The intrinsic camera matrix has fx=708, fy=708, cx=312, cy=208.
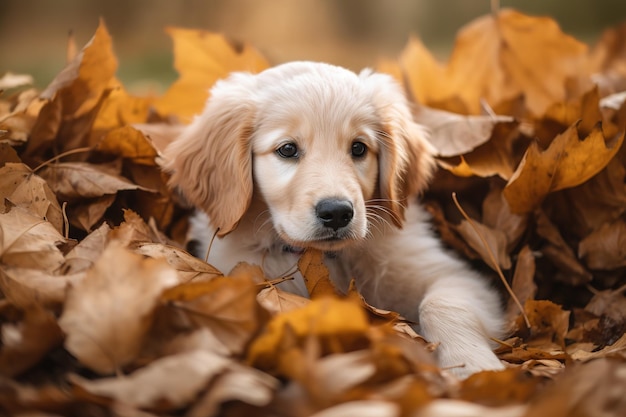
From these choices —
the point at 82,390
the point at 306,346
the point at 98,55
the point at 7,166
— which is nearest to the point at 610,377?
the point at 306,346

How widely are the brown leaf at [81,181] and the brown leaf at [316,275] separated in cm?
64

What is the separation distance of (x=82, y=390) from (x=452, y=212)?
5.69 ft

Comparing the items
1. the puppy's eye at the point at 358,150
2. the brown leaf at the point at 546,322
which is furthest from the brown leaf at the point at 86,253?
the brown leaf at the point at 546,322

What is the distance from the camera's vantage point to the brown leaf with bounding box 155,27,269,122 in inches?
118

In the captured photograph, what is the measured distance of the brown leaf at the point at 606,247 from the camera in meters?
2.30

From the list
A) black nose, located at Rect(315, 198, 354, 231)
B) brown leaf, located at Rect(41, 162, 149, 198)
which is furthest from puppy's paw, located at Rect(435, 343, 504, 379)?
brown leaf, located at Rect(41, 162, 149, 198)

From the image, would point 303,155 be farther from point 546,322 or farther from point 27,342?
point 27,342

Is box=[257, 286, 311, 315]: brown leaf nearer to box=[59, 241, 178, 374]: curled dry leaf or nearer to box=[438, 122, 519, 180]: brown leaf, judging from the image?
box=[59, 241, 178, 374]: curled dry leaf

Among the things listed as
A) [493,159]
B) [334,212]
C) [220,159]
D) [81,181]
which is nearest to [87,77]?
[81,181]

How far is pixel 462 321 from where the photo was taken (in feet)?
6.82

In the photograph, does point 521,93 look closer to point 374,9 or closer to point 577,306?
point 577,306

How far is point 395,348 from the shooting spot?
4.57 ft

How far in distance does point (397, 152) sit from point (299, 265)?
0.61 meters

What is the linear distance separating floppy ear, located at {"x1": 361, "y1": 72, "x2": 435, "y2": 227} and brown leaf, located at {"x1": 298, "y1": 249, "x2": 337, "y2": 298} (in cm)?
47
